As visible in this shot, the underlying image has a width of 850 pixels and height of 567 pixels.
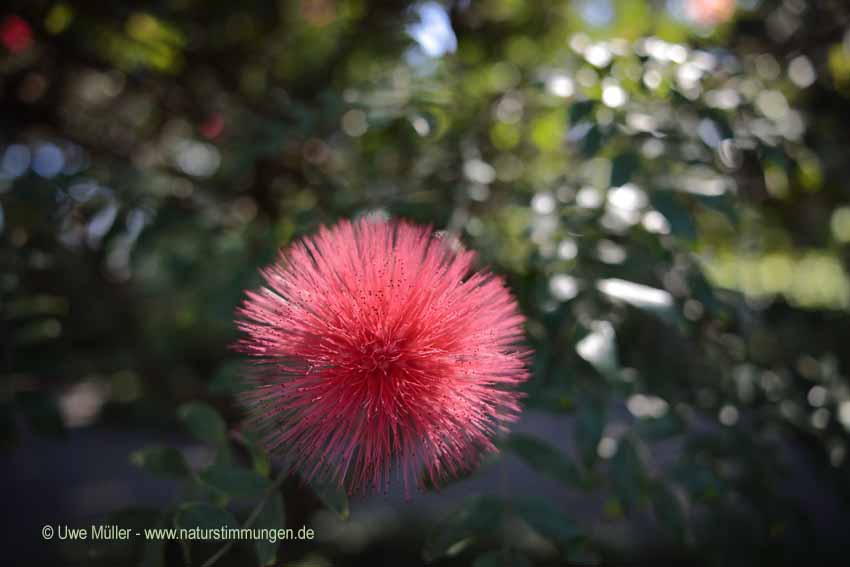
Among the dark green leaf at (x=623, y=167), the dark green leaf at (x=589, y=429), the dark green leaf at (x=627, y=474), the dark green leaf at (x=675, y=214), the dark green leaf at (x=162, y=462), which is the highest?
the dark green leaf at (x=623, y=167)

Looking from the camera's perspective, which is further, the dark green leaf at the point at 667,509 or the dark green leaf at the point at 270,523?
the dark green leaf at the point at 667,509

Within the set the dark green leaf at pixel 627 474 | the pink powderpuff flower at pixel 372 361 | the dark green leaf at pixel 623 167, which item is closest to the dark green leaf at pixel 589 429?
the dark green leaf at pixel 627 474

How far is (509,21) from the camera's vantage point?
2812mm

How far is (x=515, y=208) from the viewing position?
2.09m

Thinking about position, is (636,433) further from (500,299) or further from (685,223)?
(500,299)

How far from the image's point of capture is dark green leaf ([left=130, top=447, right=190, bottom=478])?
4.31 feet

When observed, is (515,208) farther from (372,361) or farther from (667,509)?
(372,361)

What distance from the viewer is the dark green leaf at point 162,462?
4.31 feet

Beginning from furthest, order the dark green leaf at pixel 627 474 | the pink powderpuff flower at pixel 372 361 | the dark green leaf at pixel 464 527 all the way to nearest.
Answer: the dark green leaf at pixel 627 474 → the dark green leaf at pixel 464 527 → the pink powderpuff flower at pixel 372 361

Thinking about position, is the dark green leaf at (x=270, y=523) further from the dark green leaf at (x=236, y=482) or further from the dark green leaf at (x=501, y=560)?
the dark green leaf at (x=501, y=560)

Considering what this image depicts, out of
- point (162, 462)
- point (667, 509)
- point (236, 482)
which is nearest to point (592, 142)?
point (667, 509)

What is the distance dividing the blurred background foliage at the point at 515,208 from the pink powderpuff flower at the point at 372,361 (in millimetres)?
188

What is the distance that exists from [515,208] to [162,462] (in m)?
1.38

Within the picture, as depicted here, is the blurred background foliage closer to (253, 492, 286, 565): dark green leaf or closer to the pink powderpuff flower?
(253, 492, 286, 565): dark green leaf
